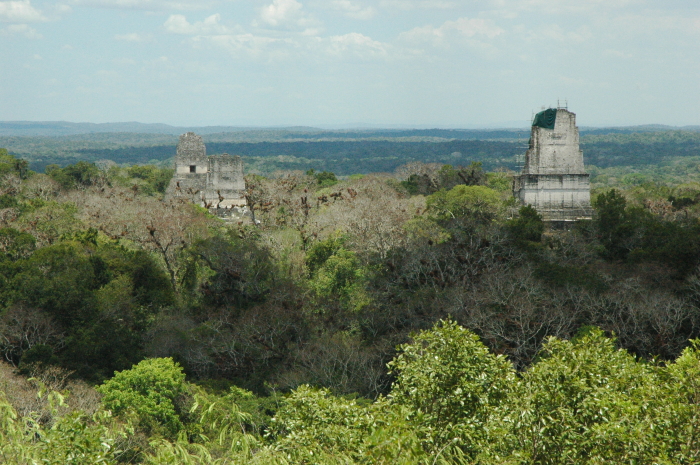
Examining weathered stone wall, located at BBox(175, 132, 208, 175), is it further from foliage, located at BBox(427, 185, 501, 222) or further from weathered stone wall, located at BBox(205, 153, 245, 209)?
foliage, located at BBox(427, 185, 501, 222)

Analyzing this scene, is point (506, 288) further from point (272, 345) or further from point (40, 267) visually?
point (40, 267)

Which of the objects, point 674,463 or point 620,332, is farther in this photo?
point 620,332

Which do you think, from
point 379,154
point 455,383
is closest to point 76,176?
point 455,383

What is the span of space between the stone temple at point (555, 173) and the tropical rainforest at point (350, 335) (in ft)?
3.25

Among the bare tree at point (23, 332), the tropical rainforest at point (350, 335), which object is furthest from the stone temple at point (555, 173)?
the bare tree at point (23, 332)

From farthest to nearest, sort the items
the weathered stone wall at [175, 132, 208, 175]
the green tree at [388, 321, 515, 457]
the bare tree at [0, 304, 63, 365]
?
the weathered stone wall at [175, 132, 208, 175] < the bare tree at [0, 304, 63, 365] < the green tree at [388, 321, 515, 457]

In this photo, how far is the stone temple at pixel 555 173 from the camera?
25.3 meters

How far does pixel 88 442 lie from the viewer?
266 inches

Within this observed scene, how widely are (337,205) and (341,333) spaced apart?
11.7 meters

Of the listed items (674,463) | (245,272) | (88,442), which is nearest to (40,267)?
(245,272)

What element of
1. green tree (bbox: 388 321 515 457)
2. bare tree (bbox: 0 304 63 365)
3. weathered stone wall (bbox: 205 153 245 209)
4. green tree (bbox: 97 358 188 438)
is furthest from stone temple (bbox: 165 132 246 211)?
green tree (bbox: 388 321 515 457)

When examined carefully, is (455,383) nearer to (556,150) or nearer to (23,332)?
(23,332)

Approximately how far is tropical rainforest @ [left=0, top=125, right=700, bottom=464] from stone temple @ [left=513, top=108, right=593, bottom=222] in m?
0.99

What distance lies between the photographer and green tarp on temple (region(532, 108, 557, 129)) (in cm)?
2527
